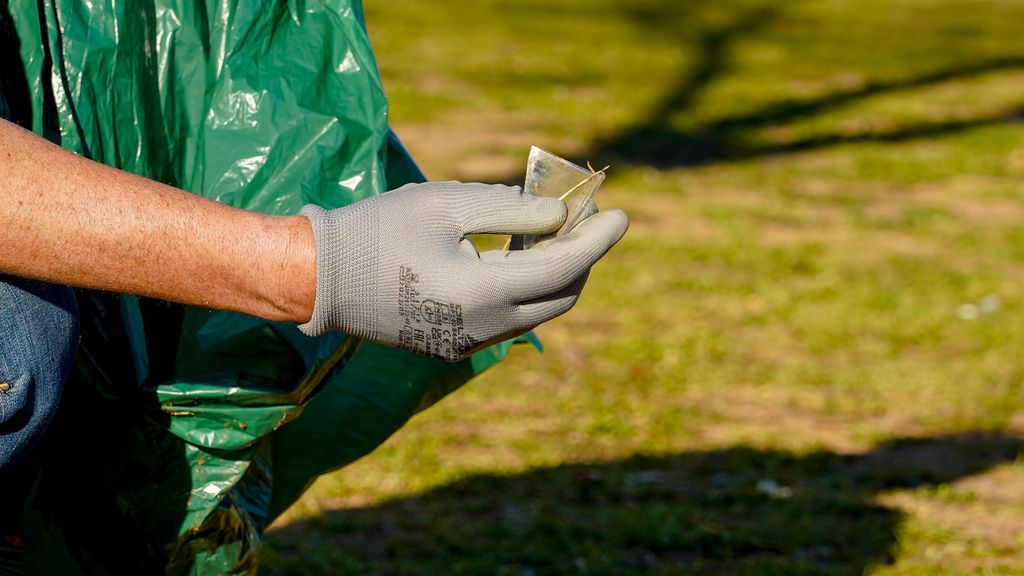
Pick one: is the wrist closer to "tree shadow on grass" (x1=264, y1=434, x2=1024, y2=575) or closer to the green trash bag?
the green trash bag

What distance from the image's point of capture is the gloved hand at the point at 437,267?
158cm

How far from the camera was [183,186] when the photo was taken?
204 cm

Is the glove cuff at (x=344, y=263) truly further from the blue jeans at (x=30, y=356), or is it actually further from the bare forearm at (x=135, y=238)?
the blue jeans at (x=30, y=356)

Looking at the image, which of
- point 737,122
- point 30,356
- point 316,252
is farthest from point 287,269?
point 737,122

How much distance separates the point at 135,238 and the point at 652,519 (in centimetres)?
204

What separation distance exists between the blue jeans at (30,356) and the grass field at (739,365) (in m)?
1.40

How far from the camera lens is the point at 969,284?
535 centimetres

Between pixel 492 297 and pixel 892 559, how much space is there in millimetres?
1842

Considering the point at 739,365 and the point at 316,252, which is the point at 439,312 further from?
the point at 739,365

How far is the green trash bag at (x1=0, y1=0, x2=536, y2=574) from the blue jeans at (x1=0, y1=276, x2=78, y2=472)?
23cm

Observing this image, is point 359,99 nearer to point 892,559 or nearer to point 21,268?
point 21,268

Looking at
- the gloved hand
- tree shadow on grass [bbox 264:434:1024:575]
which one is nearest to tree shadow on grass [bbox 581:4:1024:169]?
tree shadow on grass [bbox 264:434:1024:575]

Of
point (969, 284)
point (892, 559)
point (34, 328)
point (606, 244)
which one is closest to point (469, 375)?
point (606, 244)

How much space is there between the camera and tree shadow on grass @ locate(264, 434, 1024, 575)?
304cm
